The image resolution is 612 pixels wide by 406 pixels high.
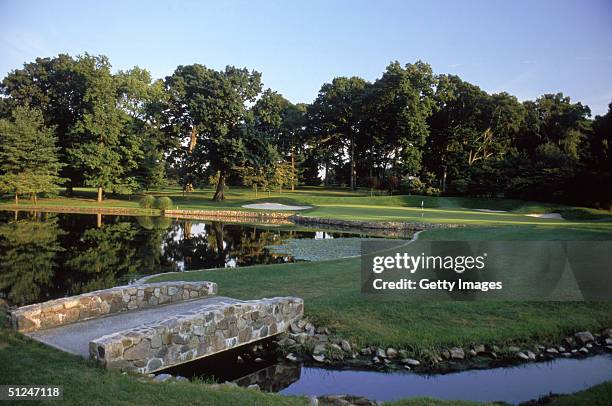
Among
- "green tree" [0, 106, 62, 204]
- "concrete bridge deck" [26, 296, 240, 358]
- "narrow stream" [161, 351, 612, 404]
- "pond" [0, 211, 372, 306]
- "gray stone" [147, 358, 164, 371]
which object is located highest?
"green tree" [0, 106, 62, 204]

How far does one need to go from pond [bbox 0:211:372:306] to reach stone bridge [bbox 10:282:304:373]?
3.49m

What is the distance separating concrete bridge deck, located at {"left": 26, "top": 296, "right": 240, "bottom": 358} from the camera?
652cm

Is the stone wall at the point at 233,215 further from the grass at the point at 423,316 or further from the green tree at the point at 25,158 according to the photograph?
the grass at the point at 423,316

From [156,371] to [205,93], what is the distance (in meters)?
38.7

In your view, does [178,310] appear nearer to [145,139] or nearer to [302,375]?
[302,375]

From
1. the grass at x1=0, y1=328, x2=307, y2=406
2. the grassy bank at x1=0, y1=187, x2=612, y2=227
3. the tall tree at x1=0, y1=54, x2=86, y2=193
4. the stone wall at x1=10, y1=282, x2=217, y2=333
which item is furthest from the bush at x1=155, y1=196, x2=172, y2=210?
the grass at x1=0, y1=328, x2=307, y2=406

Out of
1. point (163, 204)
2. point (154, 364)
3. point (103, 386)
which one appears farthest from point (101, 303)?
point (163, 204)

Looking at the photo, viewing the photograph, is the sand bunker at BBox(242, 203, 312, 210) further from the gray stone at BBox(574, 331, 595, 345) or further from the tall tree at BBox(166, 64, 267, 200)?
the gray stone at BBox(574, 331, 595, 345)

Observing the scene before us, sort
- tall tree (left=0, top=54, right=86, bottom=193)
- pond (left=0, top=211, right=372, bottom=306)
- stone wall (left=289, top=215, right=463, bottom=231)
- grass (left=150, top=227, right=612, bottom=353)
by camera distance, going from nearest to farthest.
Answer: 1. grass (left=150, top=227, right=612, bottom=353)
2. pond (left=0, top=211, right=372, bottom=306)
3. stone wall (left=289, top=215, right=463, bottom=231)
4. tall tree (left=0, top=54, right=86, bottom=193)

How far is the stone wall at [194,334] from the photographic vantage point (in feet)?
19.1

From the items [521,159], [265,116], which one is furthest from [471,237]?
[265,116]

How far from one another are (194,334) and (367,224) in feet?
66.2

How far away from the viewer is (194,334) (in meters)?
6.84

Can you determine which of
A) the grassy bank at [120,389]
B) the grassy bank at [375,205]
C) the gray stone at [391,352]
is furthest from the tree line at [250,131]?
the grassy bank at [120,389]
